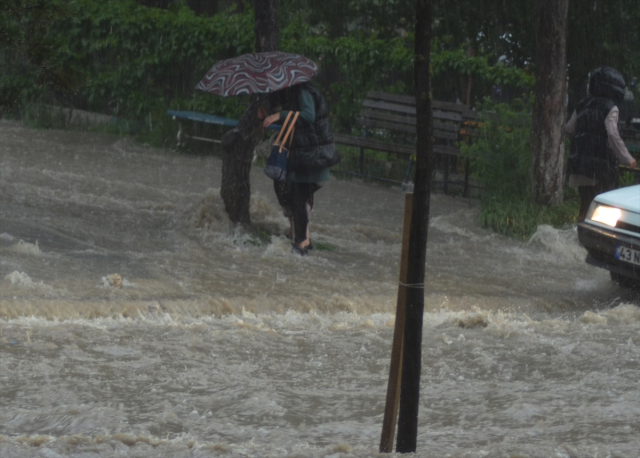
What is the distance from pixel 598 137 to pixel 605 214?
218cm

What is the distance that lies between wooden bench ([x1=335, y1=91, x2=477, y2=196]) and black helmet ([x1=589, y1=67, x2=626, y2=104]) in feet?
11.0

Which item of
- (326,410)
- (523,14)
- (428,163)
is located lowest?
(326,410)

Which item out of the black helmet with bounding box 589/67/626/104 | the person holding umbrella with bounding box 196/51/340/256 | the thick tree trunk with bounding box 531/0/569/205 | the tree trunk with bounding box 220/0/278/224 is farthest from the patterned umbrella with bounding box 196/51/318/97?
the thick tree trunk with bounding box 531/0/569/205

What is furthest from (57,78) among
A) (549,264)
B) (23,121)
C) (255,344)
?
(23,121)

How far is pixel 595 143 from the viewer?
1000 centimetres

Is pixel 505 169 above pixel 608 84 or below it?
below

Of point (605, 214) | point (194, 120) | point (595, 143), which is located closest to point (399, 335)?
point (605, 214)

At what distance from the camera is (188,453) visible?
4336 millimetres

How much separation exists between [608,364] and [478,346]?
2.94 ft

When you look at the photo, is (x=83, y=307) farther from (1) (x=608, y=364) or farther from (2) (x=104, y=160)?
(2) (x=104, y=160)

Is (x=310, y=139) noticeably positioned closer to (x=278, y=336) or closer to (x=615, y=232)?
(x=278, y=336)

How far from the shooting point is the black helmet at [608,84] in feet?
32.3

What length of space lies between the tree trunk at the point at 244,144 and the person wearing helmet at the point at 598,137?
3304 millimetres

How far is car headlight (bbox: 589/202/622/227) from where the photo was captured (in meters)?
7.91
